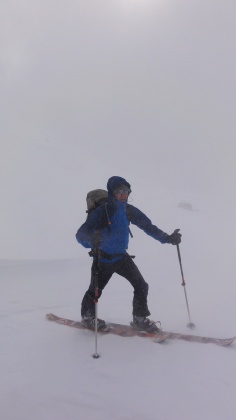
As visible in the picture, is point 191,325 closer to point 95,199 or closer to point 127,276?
point 127,276

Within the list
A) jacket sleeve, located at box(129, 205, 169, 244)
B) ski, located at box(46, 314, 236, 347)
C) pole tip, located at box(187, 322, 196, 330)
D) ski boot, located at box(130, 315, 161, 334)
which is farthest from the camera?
pole tip, located at box(187, 322, 196, 330)

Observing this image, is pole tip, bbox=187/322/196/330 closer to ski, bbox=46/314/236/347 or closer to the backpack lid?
ski, bbox=46/314/236/347

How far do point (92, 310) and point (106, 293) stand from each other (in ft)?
9.32

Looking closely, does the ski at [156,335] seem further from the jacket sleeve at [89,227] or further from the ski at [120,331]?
the jacket sleeve at [89,227]

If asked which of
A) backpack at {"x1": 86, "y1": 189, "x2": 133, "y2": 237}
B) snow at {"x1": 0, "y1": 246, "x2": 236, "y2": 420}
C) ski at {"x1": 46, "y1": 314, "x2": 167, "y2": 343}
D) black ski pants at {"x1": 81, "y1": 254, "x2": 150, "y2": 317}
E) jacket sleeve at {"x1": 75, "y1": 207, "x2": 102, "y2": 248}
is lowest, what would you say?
snow at {"x1": 0, "y1": 246, "x2": 236, "y2": 420}

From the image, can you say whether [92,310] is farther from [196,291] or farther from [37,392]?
[196,291]

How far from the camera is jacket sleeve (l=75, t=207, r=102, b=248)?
484 cm

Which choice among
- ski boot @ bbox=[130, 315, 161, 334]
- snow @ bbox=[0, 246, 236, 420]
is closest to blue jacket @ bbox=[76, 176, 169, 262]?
ski boot @ bbox=[130, 315, 161, 334]

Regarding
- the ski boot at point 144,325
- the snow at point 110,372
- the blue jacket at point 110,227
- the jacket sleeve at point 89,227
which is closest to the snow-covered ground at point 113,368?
the snow at point 110,372

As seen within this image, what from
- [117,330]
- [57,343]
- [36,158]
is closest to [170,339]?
[117,330]

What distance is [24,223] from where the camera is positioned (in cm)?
1518

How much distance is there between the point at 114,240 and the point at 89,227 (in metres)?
0.42

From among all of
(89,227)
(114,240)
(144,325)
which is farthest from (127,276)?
(89,227)

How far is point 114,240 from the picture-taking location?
16.5ft
